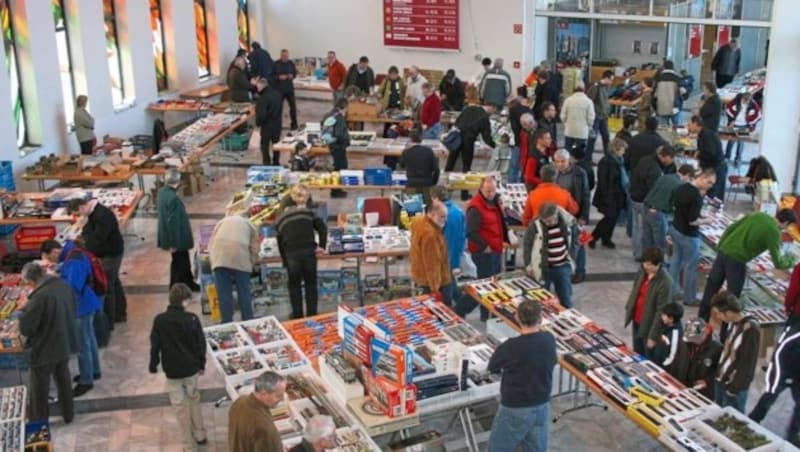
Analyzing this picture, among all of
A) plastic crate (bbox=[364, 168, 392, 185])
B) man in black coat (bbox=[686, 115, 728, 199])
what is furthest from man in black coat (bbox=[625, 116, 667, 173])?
plastic crate (bbox=[364, 168, 392, 185])

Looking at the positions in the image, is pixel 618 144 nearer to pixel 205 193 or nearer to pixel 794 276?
pixel 794 276

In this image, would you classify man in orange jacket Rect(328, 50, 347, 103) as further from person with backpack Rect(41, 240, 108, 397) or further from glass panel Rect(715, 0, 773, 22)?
person with backpack Rect(41, 240, 108, 397)

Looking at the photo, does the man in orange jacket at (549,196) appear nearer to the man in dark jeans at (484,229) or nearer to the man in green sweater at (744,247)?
the man in dark jeans at (484,229)

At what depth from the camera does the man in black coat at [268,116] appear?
1430 cm

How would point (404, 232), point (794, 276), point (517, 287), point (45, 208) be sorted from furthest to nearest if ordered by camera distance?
1. point (45, 208)
2. point (404, 232)
3. point (517, 287)
4. point (794, 276)

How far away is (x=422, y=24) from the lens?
19.1m

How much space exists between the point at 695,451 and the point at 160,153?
9333mm

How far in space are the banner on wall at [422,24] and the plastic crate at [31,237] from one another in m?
10.3

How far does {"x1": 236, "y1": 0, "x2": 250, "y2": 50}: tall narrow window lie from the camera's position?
66.6 feet

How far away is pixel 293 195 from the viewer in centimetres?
871

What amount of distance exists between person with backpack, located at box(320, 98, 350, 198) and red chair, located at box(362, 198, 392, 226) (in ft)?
7.87

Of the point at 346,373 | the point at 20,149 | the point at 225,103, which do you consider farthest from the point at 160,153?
the point at 346,373

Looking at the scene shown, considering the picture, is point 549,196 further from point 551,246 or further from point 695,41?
point 695,41

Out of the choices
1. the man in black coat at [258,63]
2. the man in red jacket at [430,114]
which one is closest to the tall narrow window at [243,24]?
the man in black coat at [258,63]
